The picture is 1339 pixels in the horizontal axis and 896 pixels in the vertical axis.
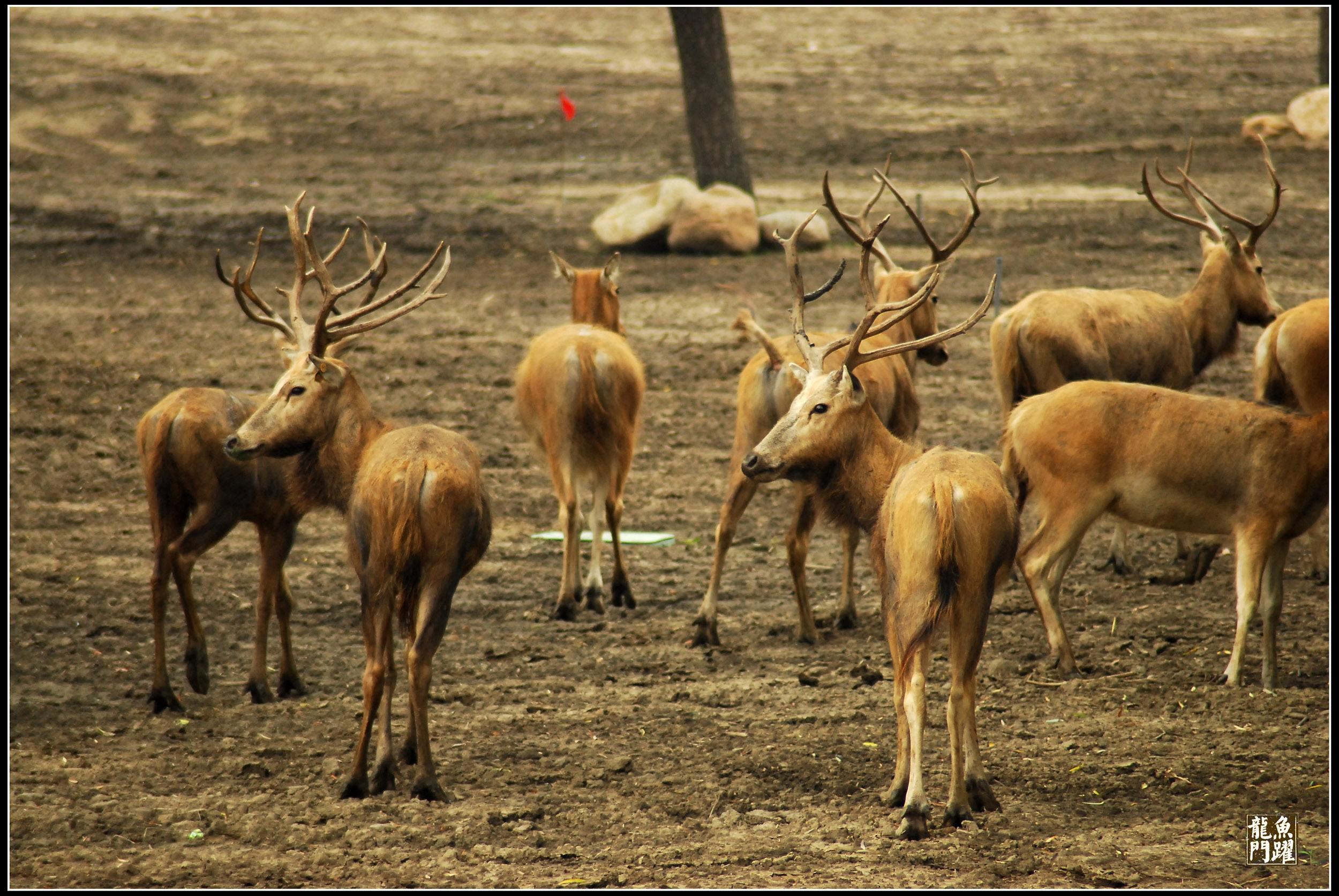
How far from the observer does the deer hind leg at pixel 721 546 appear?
9078mm

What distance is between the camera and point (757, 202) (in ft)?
66.6

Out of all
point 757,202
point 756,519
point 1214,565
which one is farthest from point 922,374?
point 757,202

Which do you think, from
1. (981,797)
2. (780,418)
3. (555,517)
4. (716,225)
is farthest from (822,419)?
(716,225)

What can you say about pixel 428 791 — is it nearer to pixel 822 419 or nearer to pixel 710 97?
pixel 822 419

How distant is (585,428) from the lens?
32.4 feet

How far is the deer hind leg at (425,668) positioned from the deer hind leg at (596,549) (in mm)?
3167

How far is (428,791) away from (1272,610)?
4720 mm

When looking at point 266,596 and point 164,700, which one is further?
point 266,596

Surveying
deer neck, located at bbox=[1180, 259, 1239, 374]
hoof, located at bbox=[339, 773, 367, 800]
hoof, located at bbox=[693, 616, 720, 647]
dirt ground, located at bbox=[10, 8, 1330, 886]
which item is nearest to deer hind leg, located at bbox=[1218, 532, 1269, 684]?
dirt ground, located at bbox=[10, 8, 1330, 886]

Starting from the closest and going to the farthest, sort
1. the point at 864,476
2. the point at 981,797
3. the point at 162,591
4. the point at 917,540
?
the point at 917,540 → the point at 981,797 → the point at 864,476 → the point at 162,591

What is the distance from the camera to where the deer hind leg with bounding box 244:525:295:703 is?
802 cm

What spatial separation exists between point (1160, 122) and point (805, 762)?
795 inches

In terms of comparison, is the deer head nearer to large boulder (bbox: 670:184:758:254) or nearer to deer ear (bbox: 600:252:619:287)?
deer ear (bbox: 600:252:619:287)

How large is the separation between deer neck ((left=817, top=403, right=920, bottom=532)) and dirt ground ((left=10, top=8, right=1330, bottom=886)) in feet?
3.93
